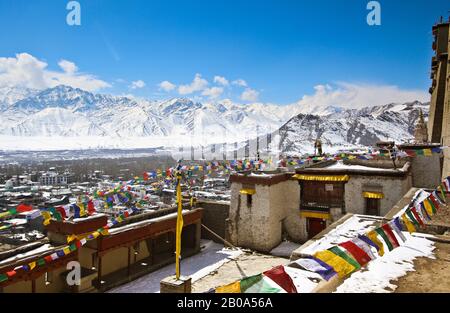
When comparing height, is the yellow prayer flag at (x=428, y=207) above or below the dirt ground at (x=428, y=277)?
above

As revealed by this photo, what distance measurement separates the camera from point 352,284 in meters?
7.76

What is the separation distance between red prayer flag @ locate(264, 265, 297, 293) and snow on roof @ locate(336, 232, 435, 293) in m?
2.46

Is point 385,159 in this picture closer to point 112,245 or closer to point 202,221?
point 202,221

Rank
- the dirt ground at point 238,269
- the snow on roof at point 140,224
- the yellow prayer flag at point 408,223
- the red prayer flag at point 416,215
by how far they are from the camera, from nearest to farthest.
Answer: the yellow prayer flag at point 408,223 → the red prayer flag at point 416,215 → the dirt ground at point 238,269 → the snow on roof at point 140,224

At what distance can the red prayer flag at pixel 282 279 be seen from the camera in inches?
217

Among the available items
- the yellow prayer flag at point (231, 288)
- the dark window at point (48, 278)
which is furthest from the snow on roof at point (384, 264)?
the dark window at point (48, 278)

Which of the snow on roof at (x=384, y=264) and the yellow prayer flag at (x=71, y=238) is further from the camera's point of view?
the yellow prayer flag at (x=71, y=238)

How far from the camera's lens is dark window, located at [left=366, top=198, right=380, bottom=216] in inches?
824

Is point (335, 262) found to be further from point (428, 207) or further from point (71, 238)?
point (71, 238)

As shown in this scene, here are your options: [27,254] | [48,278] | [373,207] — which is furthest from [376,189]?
[27,254]

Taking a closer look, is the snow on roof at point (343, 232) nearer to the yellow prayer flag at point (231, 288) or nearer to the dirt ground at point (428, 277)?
the dirt ground at point (428, 277)

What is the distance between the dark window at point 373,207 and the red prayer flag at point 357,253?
51.0 feet

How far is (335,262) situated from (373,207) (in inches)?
650
